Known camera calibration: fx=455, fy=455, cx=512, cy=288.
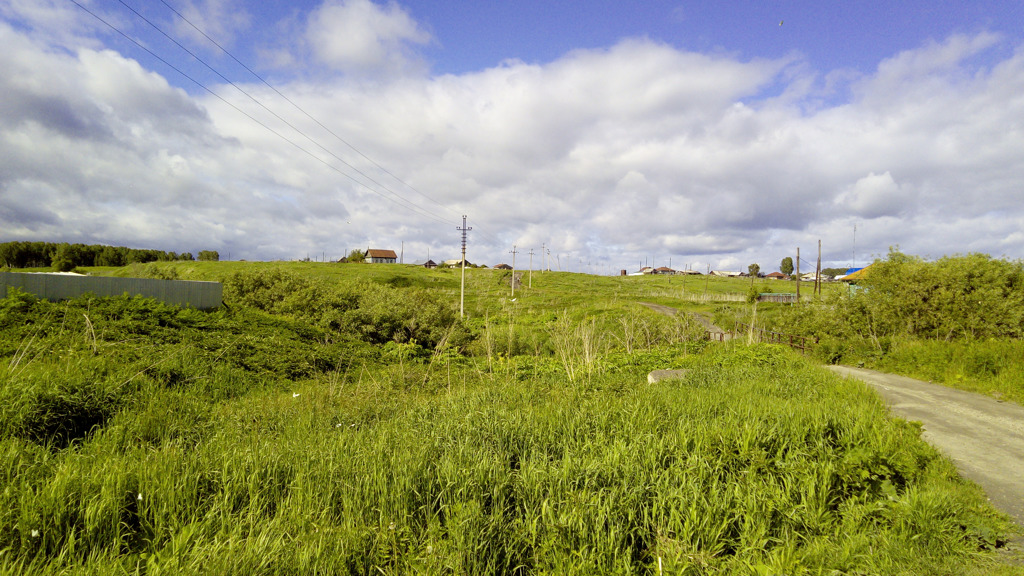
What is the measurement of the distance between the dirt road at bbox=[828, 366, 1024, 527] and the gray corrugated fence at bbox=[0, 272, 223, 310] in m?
23.5

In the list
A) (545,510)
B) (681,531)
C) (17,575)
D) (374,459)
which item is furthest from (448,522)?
(17,575)

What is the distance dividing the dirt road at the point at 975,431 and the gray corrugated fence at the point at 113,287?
77.0 feet

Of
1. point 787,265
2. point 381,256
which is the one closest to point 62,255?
point 381,256

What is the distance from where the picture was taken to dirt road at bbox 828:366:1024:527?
17.3 ft

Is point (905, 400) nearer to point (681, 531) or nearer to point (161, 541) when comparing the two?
point (681, 531)

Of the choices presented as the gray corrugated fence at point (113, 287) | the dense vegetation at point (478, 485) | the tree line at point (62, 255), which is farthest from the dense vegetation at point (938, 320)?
the tree line at point (62, 255)

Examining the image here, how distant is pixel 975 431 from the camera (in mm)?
7285

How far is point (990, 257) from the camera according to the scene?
15.2m

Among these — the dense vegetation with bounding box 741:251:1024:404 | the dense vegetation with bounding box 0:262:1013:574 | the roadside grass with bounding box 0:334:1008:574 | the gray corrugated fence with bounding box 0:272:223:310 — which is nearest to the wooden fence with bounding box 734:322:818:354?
the dense vegetation with bounding box 741:251:1024:404

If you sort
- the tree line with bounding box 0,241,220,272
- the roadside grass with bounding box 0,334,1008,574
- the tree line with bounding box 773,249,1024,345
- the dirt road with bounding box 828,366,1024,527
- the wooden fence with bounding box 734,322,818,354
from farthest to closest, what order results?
the tree line with bounding box 0,241,220,272
the wooden fence with bounding box 734,322,818,354
the tree line with bounding box 773,249,1024,345
the dirt road with bounding box 828,366,1024,527
the roadside grass with bounding box 0,334,1008,574

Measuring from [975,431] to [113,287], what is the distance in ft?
89.7

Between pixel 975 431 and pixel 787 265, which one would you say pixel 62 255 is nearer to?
pixel 975 431

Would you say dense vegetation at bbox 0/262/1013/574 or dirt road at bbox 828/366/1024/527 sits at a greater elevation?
dense vegetation at bbox 0/262/1013/574

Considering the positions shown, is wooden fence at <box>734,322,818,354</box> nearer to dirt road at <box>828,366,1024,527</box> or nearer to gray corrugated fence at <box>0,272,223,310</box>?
dirt road at <box>828,366,1024,527</box>
